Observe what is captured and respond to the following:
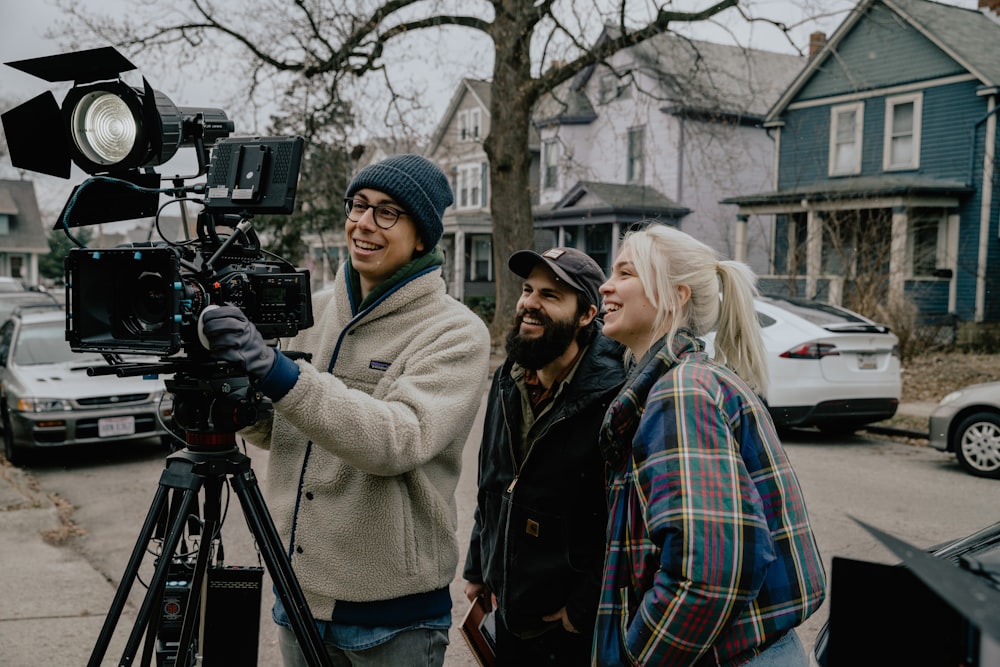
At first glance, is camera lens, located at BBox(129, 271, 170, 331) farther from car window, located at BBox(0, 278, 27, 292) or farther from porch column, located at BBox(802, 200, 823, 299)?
car window, located at BBox(0, 278, 27, 292)

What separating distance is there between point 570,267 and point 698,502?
1.15 metres

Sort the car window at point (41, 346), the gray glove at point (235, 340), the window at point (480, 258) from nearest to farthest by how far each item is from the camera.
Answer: the gray glove at point (235, 340) < the car window at point (41, 346) < the window at point (480, 258)

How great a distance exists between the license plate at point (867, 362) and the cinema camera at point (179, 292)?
8.13 meters

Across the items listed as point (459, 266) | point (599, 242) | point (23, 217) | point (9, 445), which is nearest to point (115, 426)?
point (9, 445)

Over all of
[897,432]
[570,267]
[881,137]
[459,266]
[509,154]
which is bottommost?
[897,432]

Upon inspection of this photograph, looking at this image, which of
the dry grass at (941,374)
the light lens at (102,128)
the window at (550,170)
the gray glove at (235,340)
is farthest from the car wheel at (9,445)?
the window at (550,170)

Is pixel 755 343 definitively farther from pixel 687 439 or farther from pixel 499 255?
pixel 499 255

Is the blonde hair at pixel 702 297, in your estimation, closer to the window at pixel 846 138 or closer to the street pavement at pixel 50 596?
the street pavement at pixel 50 596

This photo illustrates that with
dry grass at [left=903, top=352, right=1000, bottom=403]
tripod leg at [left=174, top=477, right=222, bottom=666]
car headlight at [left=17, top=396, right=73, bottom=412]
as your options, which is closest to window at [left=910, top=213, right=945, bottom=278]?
dry grass at [left=903, top=352, right=1000, bottom=403]

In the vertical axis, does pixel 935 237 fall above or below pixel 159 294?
above

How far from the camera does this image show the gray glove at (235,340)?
190 cm

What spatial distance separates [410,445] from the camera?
2094 millimetres

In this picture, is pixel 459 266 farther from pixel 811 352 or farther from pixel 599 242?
pixel 811 352

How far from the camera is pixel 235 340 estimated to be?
6.23 ft
